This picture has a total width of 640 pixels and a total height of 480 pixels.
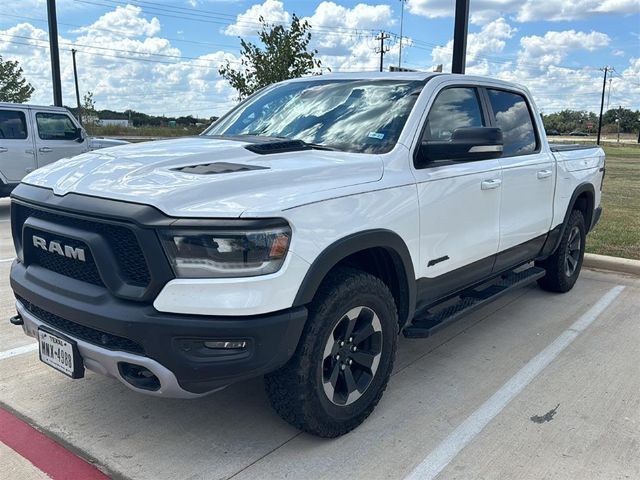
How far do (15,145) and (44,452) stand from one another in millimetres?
9500

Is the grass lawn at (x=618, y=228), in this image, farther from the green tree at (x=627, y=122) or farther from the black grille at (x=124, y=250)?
the green tree at (x=627, y=122)

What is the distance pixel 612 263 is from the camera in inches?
268

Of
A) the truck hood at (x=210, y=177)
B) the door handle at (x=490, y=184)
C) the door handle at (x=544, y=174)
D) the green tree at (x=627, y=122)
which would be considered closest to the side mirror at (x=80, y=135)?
the truck hood at (x=210, y=177)

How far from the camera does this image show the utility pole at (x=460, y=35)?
7699 millimetres

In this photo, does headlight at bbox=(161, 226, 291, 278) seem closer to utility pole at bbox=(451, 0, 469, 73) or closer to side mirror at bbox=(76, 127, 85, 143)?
utility pole at bbox=(451, 0, 469, 73)

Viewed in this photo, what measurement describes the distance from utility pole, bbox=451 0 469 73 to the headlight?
20.5 feet

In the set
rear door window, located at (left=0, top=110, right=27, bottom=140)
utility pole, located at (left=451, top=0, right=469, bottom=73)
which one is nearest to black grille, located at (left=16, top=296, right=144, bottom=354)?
utility pole, located at (left=451, top=0, right=469, bottom=73)

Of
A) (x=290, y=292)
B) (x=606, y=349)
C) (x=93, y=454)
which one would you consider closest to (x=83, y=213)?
(x=290, y=292)

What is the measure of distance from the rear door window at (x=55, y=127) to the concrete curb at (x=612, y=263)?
973 cm

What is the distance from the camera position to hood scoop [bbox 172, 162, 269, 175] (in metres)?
2.77

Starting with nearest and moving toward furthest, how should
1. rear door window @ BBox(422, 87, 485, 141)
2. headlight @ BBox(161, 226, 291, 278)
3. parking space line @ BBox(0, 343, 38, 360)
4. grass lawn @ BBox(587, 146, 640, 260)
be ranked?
headlight @ BBox(161, 226, 291, 278)
rear door window @ BBox(422, 87, 485, 141)
parking space line @ BBox(0, 343, 38, 360)
grass lawn @ BBox(587, 146, 640, 260)

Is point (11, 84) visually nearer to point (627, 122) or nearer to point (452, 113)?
point (452, 113)

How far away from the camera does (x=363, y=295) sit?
9.80 ft

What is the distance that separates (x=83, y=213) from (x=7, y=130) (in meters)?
9.78
